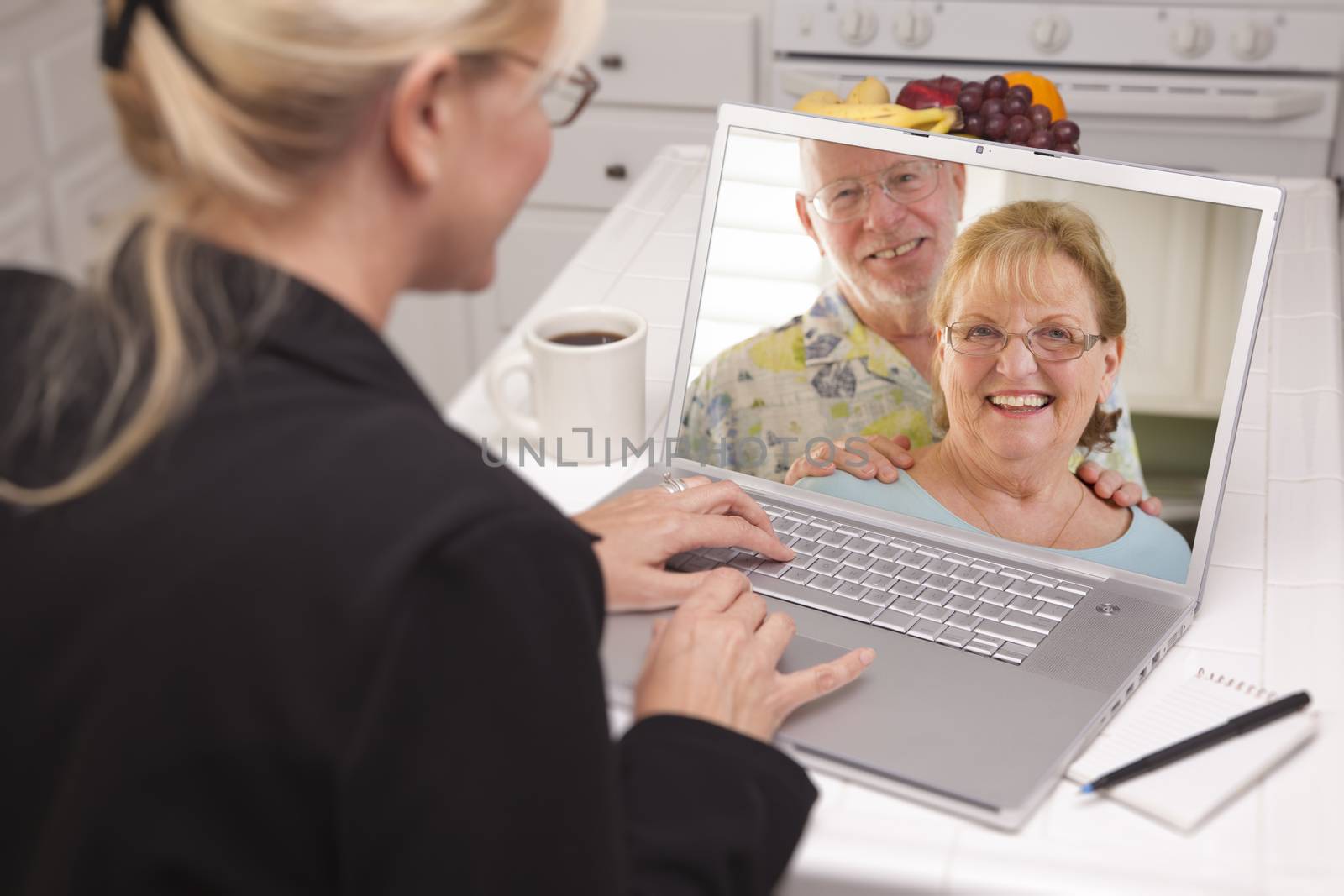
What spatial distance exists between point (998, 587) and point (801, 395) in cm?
23

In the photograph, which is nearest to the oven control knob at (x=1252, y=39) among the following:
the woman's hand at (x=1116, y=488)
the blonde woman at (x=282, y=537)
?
the woman's hand at (x=1116, y=488)

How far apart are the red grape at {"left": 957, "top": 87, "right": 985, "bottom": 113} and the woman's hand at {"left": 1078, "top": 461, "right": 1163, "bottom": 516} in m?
0.40

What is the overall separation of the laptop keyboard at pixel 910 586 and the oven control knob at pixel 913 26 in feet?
5.08

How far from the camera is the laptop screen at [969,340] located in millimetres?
938

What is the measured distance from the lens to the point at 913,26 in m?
2.36

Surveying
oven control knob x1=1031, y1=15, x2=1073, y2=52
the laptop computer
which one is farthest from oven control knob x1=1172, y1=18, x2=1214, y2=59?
the laptop computer

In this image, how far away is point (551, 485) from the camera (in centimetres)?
115

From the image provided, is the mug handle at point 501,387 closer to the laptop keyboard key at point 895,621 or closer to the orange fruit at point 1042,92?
the laptop keyboard key at point 895,621

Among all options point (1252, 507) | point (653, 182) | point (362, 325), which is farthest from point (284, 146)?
point (653, 182)

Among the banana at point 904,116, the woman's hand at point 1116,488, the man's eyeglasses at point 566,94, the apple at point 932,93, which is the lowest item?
the woman's hand at point 1116,488

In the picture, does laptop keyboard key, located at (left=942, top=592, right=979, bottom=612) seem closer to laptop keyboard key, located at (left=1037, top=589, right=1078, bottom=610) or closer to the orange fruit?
laptop keyboard key, located at (left=1037, top=589, right=1078, bottom=610)

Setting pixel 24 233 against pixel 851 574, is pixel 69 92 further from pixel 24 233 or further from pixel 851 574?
pixel 851 574

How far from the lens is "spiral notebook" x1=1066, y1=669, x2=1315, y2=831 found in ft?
2.46

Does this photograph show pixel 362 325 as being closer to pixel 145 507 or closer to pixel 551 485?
pixel 145 507
